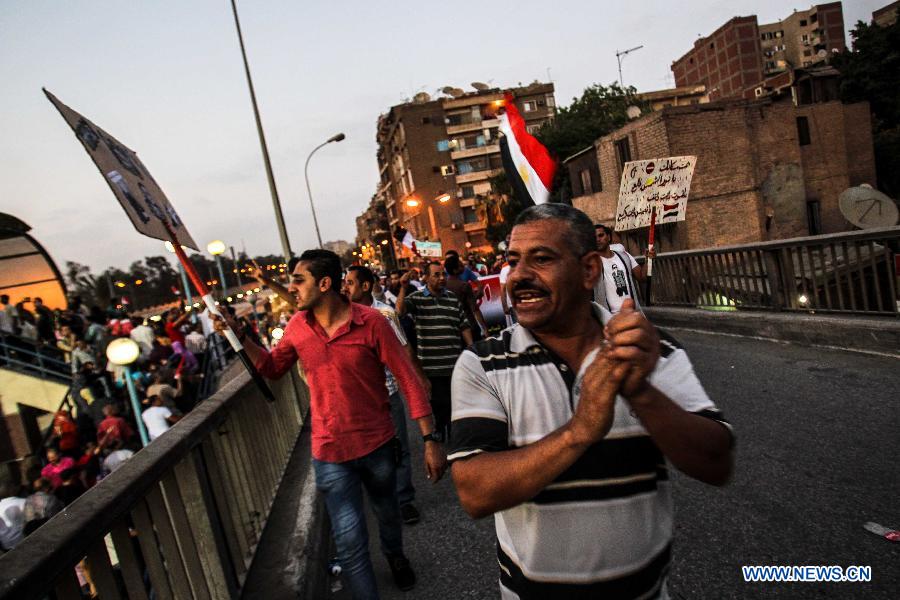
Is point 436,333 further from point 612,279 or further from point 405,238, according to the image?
point 405,238

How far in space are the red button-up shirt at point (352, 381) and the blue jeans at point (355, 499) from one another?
7cm

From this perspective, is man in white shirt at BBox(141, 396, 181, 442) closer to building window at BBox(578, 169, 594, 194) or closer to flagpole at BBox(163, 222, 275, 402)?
flagpole at BBox(163, 222, 275, 402)

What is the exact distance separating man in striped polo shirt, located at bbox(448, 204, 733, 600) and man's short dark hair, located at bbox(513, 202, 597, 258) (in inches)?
4.6

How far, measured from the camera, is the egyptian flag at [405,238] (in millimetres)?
13720

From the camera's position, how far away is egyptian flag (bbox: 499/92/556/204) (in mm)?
4324

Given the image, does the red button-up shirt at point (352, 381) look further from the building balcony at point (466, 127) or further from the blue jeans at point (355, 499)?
the building balcony at point (466, 127)

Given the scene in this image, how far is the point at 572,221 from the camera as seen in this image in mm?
1509

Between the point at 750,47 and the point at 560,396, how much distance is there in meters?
101

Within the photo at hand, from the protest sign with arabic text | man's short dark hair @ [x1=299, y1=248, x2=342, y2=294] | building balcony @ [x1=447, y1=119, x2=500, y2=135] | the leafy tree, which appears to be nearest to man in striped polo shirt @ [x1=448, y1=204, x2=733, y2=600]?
man's short dark hair @ [x1=299, y1=248, x2=342, y2=294]

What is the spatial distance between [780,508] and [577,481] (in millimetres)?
2737

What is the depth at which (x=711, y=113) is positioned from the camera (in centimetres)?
2008

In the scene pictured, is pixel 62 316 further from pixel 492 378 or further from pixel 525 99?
pixel 525 99

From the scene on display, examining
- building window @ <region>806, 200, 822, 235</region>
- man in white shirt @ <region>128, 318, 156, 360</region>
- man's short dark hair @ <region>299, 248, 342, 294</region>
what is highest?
man's short dark hair @ <region>299, 248, 342, 294</region>

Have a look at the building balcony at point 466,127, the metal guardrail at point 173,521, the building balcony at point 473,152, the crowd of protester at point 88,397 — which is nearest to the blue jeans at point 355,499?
the metal guardrail at point 173,521
